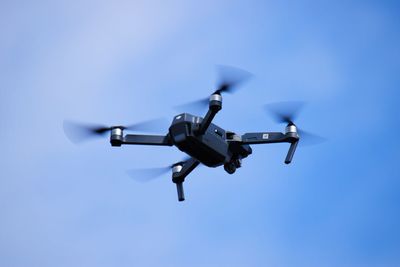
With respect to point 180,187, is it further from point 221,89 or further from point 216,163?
point 221,89

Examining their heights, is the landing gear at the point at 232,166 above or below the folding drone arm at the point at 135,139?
below

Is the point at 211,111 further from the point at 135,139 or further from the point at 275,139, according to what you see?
the point at 135,139

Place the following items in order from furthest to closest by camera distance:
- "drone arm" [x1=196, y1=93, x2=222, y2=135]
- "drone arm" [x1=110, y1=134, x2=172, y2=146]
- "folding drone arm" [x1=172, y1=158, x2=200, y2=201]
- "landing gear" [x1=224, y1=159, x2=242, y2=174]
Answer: "folding drone arm" [x1=172, y1=158, x2=200, y2=201], "landing gear" [x1=224, y1=159, x2=242, y2=174], "drone arm" [x1=110, y1=134, x2=172, y2=146], "drone arm" [x1=196, y1=93, x2=222, y2=135]

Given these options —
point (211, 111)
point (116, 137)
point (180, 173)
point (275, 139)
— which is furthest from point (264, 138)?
point (116, 137)

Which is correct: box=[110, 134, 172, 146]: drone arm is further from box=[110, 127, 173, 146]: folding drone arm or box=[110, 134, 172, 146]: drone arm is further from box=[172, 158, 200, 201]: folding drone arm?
box=[172, 158, 200, 201]: folding drone arm

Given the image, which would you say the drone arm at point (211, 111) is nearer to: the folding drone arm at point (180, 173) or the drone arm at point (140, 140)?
the drone arm at point (140, 140)

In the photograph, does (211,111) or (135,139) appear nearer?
(211,111)
